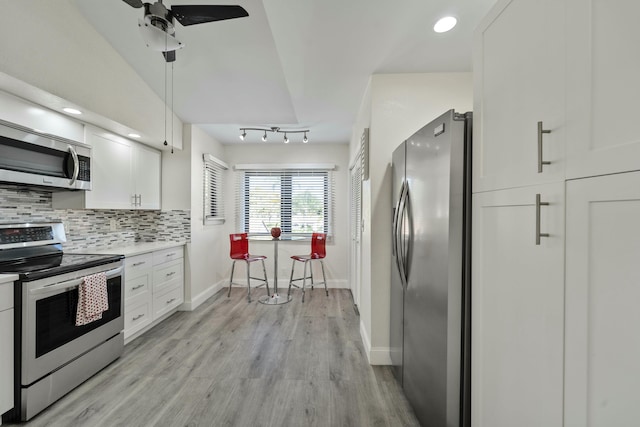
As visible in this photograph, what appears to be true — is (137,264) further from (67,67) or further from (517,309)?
(517,309)

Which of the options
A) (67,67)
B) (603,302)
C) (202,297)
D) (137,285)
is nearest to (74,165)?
(67,67)

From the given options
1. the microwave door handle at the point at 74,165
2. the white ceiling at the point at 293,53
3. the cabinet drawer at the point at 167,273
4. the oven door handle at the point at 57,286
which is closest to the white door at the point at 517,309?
the white ceiling at the point at 293,53

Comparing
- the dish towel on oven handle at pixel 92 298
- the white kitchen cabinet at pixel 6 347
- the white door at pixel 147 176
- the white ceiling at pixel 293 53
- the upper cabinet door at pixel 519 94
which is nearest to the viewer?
the upper cabinet door at pixel 519 94

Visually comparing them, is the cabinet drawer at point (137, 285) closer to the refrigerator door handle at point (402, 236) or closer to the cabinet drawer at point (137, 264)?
the cabinet drawer at point (137, 264)

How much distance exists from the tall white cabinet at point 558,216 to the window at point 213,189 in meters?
3.80

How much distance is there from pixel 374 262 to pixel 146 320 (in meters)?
2.44

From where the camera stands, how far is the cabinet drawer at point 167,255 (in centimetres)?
321

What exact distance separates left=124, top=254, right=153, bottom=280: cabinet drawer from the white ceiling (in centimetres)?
181

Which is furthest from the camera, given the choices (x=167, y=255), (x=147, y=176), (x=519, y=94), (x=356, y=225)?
(x=356, y=225)

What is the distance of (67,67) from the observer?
2299 mm

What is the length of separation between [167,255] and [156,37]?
7.70ft

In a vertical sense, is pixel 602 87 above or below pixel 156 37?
below

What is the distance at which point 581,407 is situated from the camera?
75cm

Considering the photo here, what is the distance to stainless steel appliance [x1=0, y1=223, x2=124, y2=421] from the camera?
1760mm
